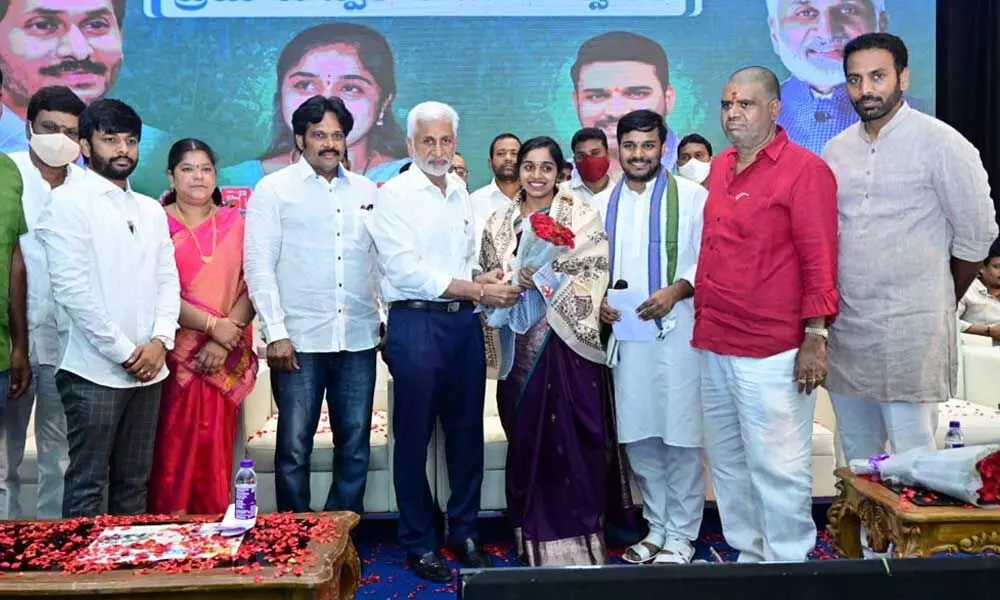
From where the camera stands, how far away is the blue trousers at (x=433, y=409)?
10.2 feet

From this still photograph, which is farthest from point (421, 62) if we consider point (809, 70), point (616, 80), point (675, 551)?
point (675, 551)

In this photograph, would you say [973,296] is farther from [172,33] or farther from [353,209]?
[172,33]

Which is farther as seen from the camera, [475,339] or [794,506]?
[475,339]

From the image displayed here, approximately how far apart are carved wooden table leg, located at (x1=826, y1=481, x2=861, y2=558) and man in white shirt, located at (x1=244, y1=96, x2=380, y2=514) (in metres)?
1.67

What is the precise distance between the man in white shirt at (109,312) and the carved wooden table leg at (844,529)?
216cm

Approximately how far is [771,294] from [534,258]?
2.66 feet

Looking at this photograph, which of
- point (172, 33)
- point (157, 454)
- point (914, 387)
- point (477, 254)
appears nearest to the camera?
point (914, 387)

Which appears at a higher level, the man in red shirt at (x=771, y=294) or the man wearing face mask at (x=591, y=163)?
the man wearing face mask at (x=591, y=163)

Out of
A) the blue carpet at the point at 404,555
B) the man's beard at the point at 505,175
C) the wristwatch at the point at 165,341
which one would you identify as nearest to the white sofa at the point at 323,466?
the blue carpet at the point at 404,555

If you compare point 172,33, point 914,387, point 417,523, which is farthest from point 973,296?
point 172,33

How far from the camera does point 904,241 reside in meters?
2.73

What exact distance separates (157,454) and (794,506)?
218cm

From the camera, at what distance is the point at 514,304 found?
3.16m

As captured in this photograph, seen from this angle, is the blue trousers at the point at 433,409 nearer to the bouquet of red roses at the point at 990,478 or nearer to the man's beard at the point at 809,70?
the bouquet of red roses at the point at 990,478
